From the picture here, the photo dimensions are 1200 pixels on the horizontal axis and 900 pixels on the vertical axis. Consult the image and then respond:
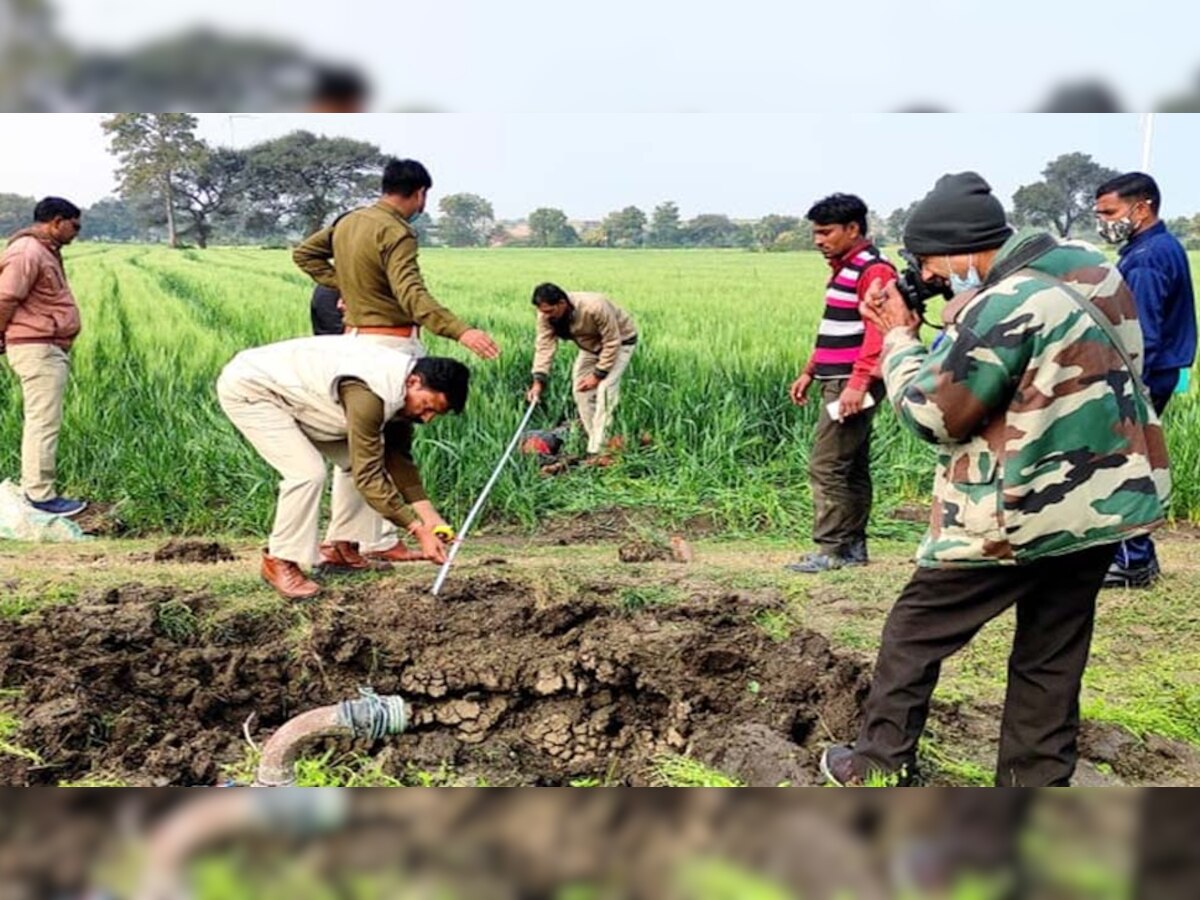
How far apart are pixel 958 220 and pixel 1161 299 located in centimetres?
192

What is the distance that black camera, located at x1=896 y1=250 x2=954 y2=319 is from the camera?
9.76ft

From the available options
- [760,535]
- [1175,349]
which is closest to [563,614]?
[760,535]

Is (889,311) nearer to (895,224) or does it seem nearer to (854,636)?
(854,636)

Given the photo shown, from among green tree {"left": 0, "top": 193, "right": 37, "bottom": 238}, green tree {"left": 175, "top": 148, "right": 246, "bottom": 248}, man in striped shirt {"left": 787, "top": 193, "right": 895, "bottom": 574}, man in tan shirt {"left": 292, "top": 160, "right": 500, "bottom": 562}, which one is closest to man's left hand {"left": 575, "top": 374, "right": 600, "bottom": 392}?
man in tan shirt {"left": 292, "top": 160, "right": 500, "bottom": 562}

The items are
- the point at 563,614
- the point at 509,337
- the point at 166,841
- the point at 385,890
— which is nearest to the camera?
the point at 385,890

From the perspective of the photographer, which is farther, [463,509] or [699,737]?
[463,509]

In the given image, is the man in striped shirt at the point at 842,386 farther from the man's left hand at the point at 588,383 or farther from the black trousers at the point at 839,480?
the man's left hand at the point at 588,383

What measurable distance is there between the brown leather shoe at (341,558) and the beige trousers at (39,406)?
44.2 inches

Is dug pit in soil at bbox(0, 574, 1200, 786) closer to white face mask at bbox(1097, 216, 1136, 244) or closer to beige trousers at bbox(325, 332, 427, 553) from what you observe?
beige trousers at bbox(325, 332, 427, 553)

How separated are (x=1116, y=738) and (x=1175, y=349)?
5.71ft

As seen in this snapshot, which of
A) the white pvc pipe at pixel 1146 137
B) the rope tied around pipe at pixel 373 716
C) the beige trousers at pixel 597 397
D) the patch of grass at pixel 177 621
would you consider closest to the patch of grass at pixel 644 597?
the beige trousers at pixel 597 397

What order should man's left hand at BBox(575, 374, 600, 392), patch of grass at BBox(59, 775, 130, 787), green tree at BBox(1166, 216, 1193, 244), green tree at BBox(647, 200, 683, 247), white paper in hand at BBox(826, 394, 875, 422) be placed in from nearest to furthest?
patch of grass at BBox(59, 775, 130, 787)
green tree at BBox(1166, 216, 1193, 244)
white paper in hand at BBox(826, 394, 875, 422)
green tree at BBox(647, 200, 683, 247)
man's left hand at BBox(575, 374, 600, 392)

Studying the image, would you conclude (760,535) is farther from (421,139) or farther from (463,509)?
(421,139)

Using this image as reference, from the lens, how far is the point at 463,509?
4902mm
